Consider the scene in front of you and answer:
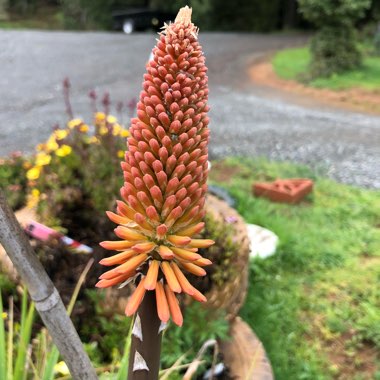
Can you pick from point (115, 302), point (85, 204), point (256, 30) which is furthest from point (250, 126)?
point (256, 30)

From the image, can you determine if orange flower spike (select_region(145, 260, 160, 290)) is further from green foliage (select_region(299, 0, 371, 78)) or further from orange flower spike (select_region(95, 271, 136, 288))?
green foliage (select_region(299, 0, 371, 78))

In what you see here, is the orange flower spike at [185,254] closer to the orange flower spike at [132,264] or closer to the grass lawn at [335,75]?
the orange flower spike at [132,264]

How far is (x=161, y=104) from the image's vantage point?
87 cm

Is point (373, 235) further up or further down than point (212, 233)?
further down

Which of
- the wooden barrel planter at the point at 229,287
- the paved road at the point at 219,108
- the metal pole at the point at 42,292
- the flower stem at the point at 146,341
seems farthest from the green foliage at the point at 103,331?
the paved road at the point at 219,108

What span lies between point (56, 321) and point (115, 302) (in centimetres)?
148

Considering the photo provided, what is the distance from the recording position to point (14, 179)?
3746 mm

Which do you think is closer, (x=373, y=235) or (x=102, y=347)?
(x=102, y=347)

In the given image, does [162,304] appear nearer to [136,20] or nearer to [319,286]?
[319,286]

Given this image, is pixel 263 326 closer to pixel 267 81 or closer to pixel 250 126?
pixel 250 126

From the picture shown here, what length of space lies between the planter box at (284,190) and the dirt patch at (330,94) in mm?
5845

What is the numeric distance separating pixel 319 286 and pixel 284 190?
4.85ft

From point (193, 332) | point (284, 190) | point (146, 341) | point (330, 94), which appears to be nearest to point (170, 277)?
point (146, 341)

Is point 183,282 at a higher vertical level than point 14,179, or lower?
higher
